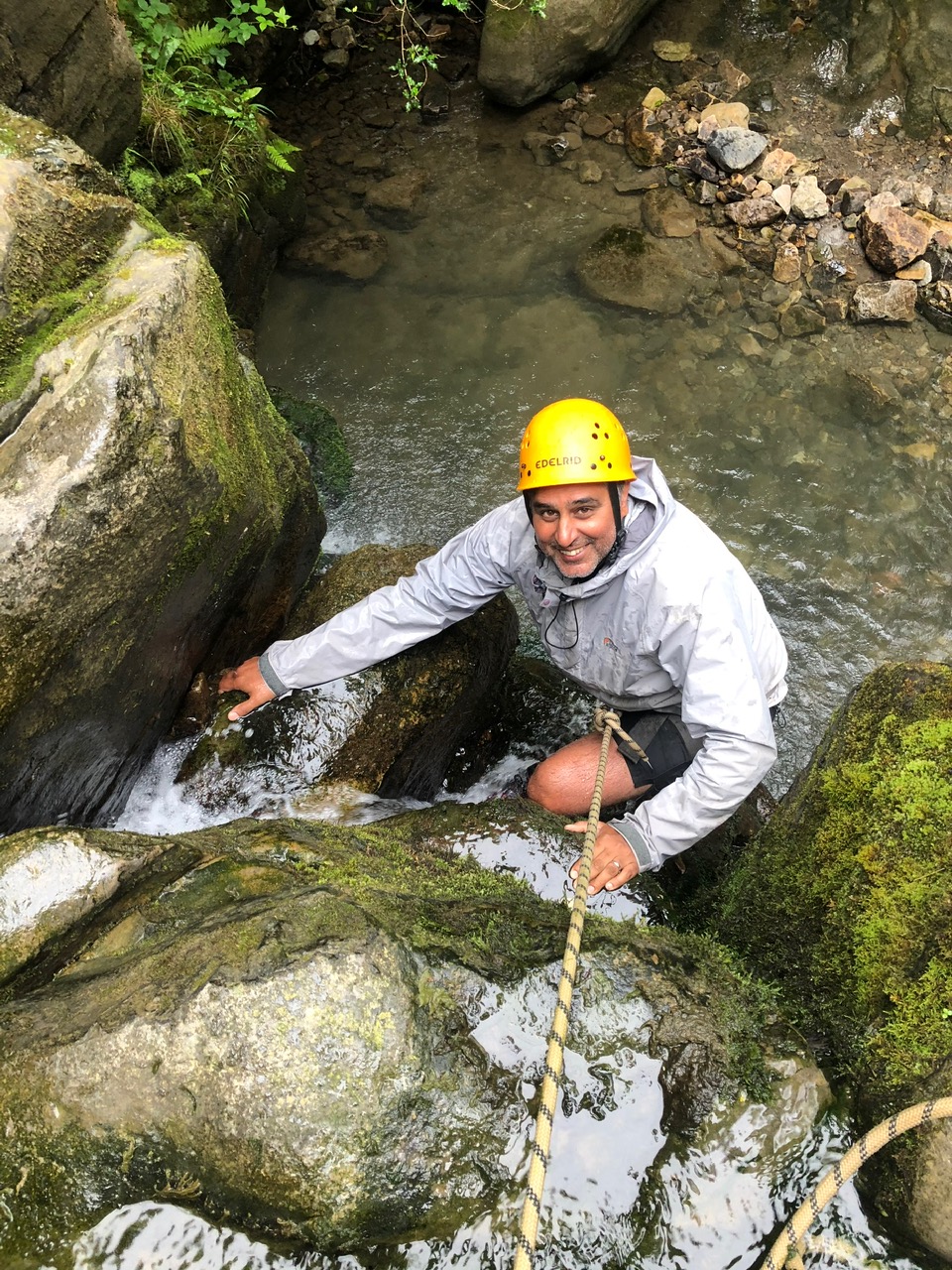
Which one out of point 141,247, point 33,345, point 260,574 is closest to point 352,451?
point 260,574

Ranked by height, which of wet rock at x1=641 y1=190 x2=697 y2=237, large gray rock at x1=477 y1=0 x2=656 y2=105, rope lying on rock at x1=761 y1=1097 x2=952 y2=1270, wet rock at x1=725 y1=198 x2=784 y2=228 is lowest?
rope lying on rock at x1=761 y1=1097 x2=952 y2=1270

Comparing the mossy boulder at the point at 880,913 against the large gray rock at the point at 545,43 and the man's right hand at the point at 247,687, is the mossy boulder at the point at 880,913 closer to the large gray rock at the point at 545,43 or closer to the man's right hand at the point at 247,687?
the man's right hand at the point at 247,687

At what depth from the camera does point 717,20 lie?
1061cm

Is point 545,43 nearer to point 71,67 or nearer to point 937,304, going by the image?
point 937,304

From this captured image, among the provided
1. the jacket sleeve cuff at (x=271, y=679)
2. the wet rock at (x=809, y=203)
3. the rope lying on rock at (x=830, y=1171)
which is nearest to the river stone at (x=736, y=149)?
the wet rock at (x=809, y=203)

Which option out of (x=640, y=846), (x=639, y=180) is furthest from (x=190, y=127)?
(x=640, y=846)

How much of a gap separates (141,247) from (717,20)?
370 inches

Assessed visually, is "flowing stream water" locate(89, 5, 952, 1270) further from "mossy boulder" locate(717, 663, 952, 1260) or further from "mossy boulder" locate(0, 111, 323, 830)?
Answer: "mossy boulder" locate(0, 111, 323, 830)

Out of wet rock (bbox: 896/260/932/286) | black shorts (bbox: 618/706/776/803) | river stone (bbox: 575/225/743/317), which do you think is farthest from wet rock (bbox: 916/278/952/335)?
black shorts (bbox: 618/706/776/803)

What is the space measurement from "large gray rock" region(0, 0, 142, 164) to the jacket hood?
13.3 feet

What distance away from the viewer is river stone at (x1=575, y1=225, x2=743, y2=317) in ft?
28.8

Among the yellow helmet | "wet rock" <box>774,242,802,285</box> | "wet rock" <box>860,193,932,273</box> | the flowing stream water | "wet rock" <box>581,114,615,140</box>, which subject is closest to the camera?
the yellow helmet

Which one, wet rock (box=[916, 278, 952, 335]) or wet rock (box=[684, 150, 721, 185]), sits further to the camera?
wet rock (box=[684, 150, 721, 185])

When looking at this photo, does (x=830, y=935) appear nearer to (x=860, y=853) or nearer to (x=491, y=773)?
(x=860, y=853)
